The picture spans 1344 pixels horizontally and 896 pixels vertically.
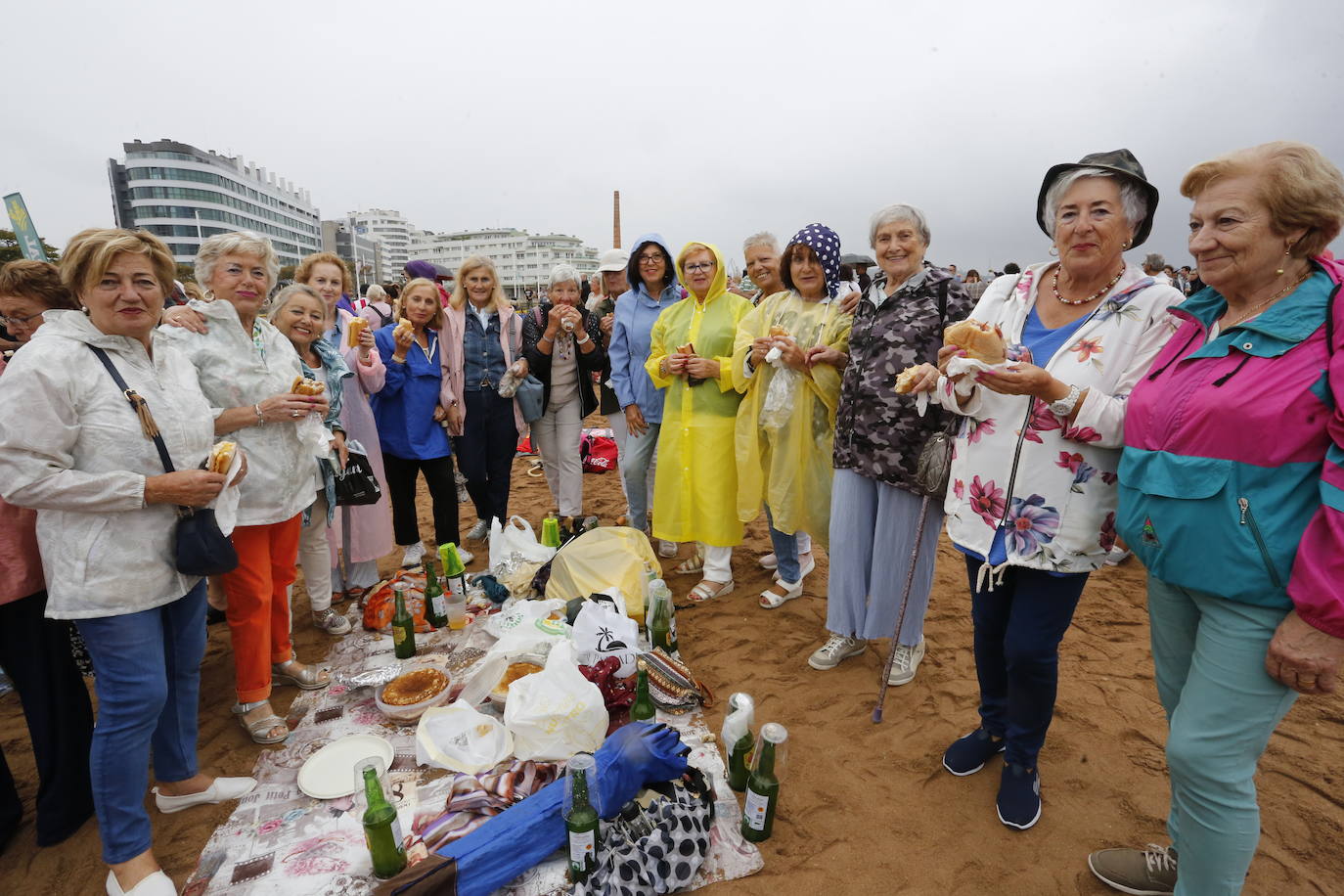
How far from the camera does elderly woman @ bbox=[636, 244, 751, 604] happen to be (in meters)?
4.13

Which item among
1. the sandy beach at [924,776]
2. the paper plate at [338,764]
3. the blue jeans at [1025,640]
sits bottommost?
the sandy beach at [924,776]

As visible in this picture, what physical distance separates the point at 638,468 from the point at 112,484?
3321mm

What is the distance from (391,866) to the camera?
214 centimetres

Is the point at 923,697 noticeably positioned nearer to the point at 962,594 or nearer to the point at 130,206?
the point at 962,594

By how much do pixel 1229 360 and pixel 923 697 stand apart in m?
2.39

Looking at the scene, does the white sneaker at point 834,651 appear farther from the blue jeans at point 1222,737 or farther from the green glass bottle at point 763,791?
the blue jeans at point 1222,737

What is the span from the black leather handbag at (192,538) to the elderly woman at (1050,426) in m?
2.83

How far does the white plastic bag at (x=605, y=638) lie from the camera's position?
123 inches

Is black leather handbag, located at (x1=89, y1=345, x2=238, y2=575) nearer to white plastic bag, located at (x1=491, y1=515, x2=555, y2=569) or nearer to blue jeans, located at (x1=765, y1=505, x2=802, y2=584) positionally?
white plastic bag, located at (x1=491, y1=515, x2=555, y2=569)

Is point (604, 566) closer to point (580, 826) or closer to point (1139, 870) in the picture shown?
point (580, 826)

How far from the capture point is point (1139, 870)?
7.11ft

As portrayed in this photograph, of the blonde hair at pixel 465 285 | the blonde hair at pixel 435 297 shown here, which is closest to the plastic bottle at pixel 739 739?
the blonde hair at pixel 435 297

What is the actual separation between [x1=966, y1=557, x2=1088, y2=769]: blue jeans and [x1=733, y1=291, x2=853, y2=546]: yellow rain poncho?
1283 mm

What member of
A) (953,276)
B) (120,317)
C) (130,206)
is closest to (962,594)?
(953,276)
